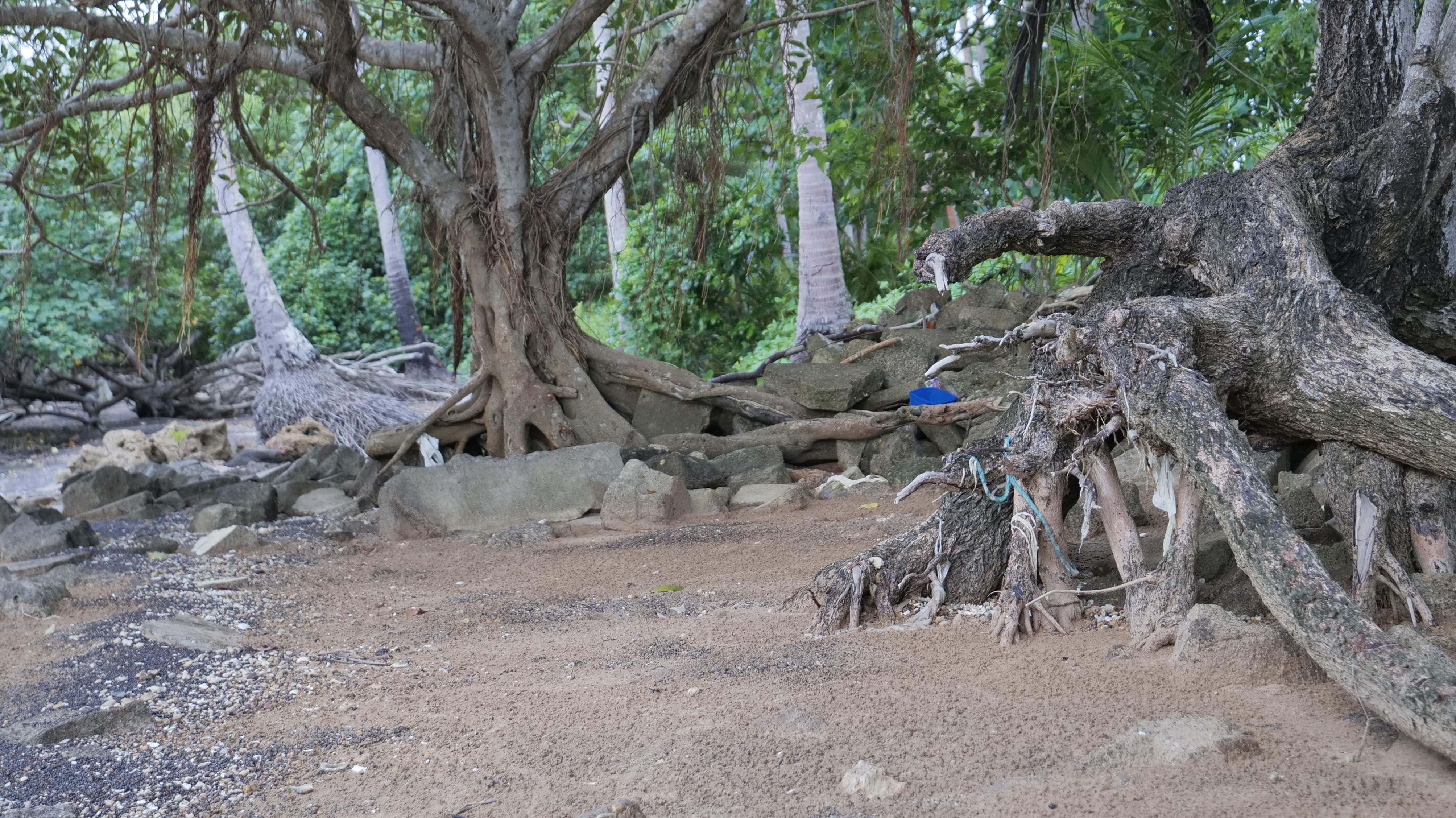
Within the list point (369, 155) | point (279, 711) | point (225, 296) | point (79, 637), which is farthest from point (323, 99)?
point (225, 296)

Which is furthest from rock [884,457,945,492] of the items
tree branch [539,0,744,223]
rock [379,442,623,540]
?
tree branch [539,0,744,223]

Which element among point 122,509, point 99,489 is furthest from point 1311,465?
point 99,489

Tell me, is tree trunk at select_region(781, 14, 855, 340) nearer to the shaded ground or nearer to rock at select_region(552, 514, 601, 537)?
rock at select_region(552, 514, 601, 537)

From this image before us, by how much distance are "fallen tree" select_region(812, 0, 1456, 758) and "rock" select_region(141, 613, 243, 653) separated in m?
2.37

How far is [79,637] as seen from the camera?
→ 15.3 feet

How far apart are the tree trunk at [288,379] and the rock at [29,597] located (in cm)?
700

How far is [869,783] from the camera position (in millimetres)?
2658

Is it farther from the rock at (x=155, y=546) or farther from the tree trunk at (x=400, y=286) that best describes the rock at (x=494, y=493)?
the tree trunk at (x=400, y=286)

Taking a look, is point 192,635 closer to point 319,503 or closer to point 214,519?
point 214,519

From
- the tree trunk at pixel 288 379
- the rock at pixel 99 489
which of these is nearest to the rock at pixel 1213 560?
the rock at pixel 99 489

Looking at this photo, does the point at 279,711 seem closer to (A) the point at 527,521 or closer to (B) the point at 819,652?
(B) the point at 819,652

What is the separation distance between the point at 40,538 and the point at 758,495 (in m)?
4.43

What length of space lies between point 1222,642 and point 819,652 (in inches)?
49.3

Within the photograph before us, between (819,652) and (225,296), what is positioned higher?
(225,296)
